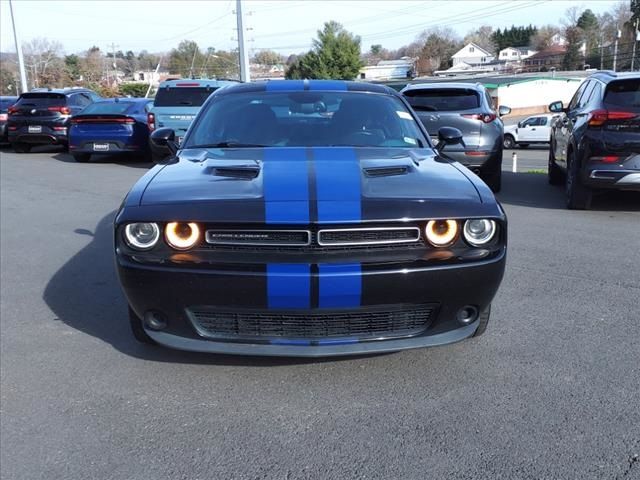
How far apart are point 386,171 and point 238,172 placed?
0.79m

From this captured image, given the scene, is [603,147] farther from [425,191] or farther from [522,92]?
[522,92]

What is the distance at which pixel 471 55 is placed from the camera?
366ft

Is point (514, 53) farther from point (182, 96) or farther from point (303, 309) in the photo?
point (303, 309)

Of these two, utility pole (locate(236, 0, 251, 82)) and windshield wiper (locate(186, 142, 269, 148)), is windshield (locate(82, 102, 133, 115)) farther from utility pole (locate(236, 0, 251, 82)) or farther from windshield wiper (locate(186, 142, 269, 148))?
utility pole (locate(236, 0, 251, 82))

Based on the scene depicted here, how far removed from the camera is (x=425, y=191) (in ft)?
10.1

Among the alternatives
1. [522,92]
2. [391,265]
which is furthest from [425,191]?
[522,92]

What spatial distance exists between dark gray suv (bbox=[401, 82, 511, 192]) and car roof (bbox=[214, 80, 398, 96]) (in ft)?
12.5

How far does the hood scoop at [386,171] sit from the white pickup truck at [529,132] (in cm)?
2659

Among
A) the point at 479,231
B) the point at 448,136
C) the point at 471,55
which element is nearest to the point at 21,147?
the point at 448,136

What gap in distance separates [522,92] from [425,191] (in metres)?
58.1

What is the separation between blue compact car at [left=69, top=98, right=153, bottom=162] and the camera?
43.4ft

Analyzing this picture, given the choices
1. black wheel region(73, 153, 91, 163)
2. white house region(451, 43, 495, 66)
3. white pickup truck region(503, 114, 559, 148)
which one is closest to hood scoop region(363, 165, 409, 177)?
black wheel region(73, 153, 91, 163)

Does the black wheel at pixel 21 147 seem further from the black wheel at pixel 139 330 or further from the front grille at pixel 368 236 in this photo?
the front grille at pixel 368 236

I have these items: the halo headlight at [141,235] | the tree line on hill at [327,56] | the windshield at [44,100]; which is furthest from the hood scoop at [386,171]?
the tree line on hill at [327,56]
